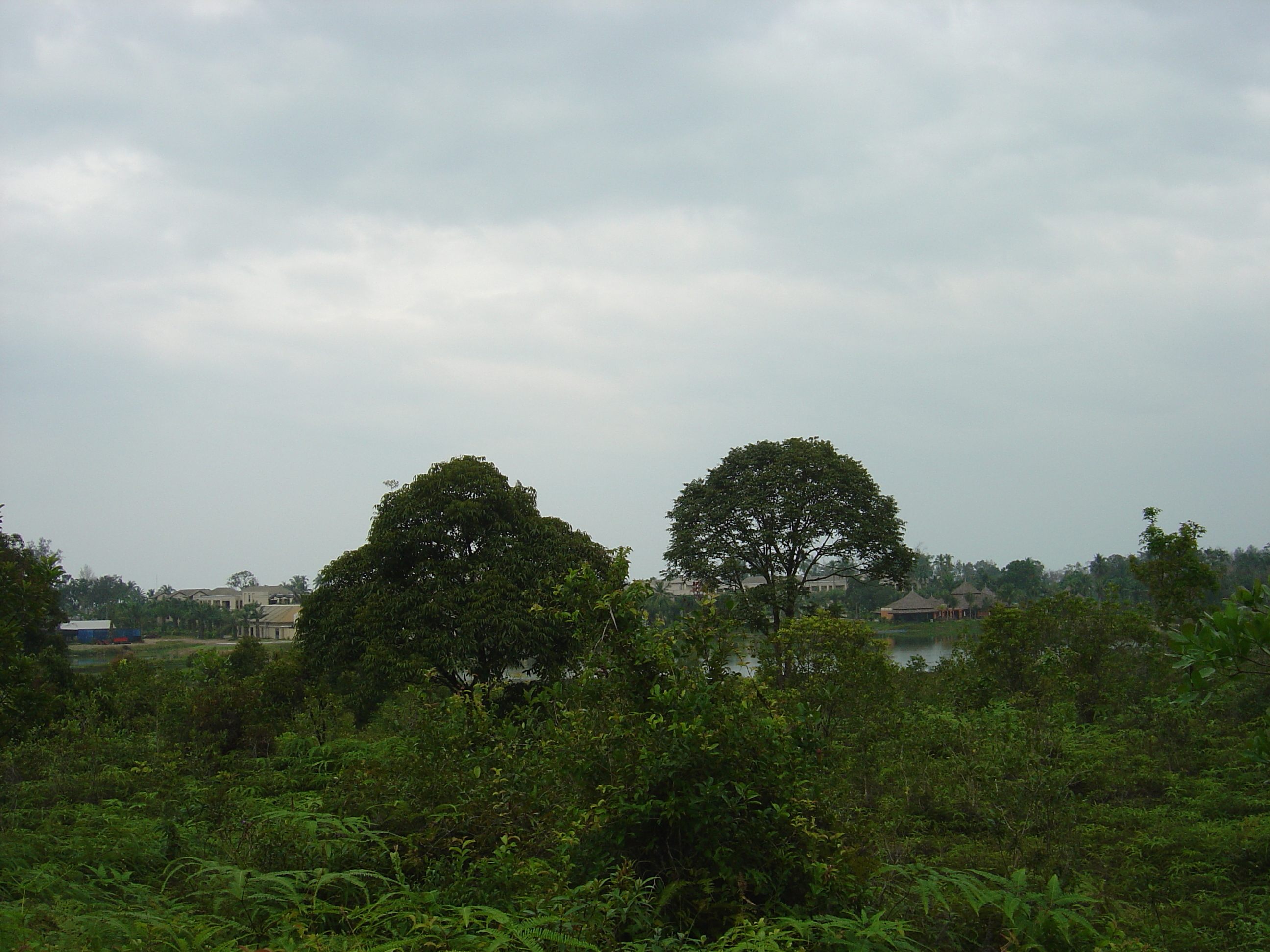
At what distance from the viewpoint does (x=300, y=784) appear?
8172mm

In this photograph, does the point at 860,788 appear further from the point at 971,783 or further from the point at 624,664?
the point at 624,664

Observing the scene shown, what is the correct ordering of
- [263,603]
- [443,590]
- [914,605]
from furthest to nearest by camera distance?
[263,603] < [914,605] < [443,590]

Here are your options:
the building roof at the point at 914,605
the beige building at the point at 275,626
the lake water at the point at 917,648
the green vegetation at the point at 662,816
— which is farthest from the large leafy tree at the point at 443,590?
the beige building at the point at 275,626

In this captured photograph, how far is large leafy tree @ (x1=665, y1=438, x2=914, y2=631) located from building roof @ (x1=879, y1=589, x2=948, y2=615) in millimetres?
43329

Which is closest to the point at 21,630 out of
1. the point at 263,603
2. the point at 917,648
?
the point at 917,648

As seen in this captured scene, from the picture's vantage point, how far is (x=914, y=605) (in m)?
64.2

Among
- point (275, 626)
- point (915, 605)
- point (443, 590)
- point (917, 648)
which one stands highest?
point (443, 590)

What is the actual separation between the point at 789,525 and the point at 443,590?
31.9 ft

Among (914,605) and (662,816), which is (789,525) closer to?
(662,816)

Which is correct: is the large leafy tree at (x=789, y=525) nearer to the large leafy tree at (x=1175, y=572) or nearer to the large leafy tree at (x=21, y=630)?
the large leafy tree at (x=1175, y=572)

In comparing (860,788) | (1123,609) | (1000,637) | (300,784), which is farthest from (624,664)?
(1123,609)

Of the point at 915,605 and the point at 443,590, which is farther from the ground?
the point at 443,590

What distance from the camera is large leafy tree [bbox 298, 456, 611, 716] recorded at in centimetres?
1500

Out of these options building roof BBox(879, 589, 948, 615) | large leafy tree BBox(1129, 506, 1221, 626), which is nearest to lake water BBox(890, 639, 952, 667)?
building roof BBox(879, 589, 948, 615)
